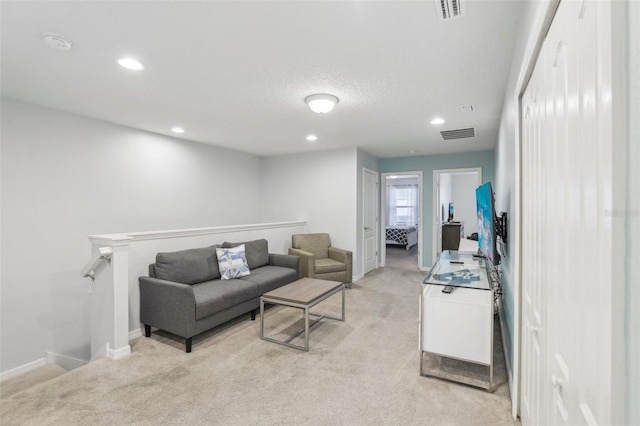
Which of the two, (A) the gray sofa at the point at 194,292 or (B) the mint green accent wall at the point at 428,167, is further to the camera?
(B) the mint green accent wall at the point at 428,167

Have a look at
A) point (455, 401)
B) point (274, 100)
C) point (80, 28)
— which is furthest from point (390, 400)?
point (80, 28)

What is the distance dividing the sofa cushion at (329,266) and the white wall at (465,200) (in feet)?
20.7

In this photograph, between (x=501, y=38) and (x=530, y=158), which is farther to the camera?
(x=501, y=38)

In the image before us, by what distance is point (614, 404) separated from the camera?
1.77 feet

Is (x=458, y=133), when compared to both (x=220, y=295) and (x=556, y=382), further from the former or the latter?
(x=556, y=382)

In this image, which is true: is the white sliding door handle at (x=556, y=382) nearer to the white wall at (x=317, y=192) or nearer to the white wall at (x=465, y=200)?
the white wall at (x=317, y=192)

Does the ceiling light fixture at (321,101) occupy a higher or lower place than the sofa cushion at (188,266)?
higher

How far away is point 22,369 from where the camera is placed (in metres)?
3.20

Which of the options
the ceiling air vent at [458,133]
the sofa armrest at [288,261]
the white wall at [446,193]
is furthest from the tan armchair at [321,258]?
the white wall at [446,193]

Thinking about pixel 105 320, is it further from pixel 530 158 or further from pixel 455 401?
pixel 530 158

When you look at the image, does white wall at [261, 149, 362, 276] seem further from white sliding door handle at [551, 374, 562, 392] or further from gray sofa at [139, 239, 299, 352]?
white sliding door handle at [551, 374, 562, 392]

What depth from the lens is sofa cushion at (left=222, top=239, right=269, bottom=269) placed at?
14.1ft

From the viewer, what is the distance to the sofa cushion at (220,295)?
3021 millimetres

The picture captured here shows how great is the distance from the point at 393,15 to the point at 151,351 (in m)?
3.50
